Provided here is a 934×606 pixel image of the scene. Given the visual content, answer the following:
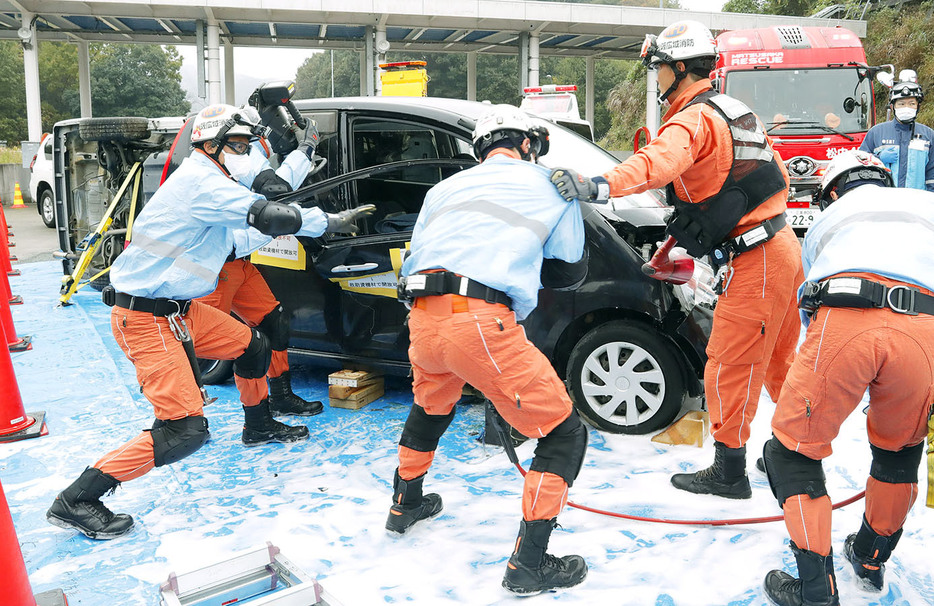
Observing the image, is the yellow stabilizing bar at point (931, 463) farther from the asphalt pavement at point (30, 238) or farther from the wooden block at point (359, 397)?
the asphalt pavement at point (30, 238)

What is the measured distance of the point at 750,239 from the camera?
3445 mm

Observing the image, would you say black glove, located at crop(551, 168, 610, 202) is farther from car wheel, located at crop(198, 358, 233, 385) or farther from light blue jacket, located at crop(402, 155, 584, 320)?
car wheel, located at crop(198, 358, 233, 385)

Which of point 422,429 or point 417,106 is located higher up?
point 417,106

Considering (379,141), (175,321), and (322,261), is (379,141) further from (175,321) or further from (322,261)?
(175,321)

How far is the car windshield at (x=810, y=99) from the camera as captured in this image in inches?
366

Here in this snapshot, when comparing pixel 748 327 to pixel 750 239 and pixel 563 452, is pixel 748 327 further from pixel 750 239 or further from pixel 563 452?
pixel 563 452

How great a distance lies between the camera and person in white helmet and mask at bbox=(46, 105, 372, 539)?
3.40 meters

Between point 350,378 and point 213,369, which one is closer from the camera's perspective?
point 350,378

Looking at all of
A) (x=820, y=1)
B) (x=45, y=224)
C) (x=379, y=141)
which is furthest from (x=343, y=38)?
(x=379, y=141)

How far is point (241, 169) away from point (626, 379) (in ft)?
7.94

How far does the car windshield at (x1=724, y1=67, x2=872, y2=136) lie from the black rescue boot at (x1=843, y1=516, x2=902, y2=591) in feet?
24.4

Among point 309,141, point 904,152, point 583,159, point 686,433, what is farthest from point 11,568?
point 904,152

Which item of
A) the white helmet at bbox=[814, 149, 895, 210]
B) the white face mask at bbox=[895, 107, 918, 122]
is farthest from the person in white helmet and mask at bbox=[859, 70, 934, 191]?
the white helmet at bbox=[814, 149, 895, 210]

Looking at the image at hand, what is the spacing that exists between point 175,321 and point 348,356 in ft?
4.74
